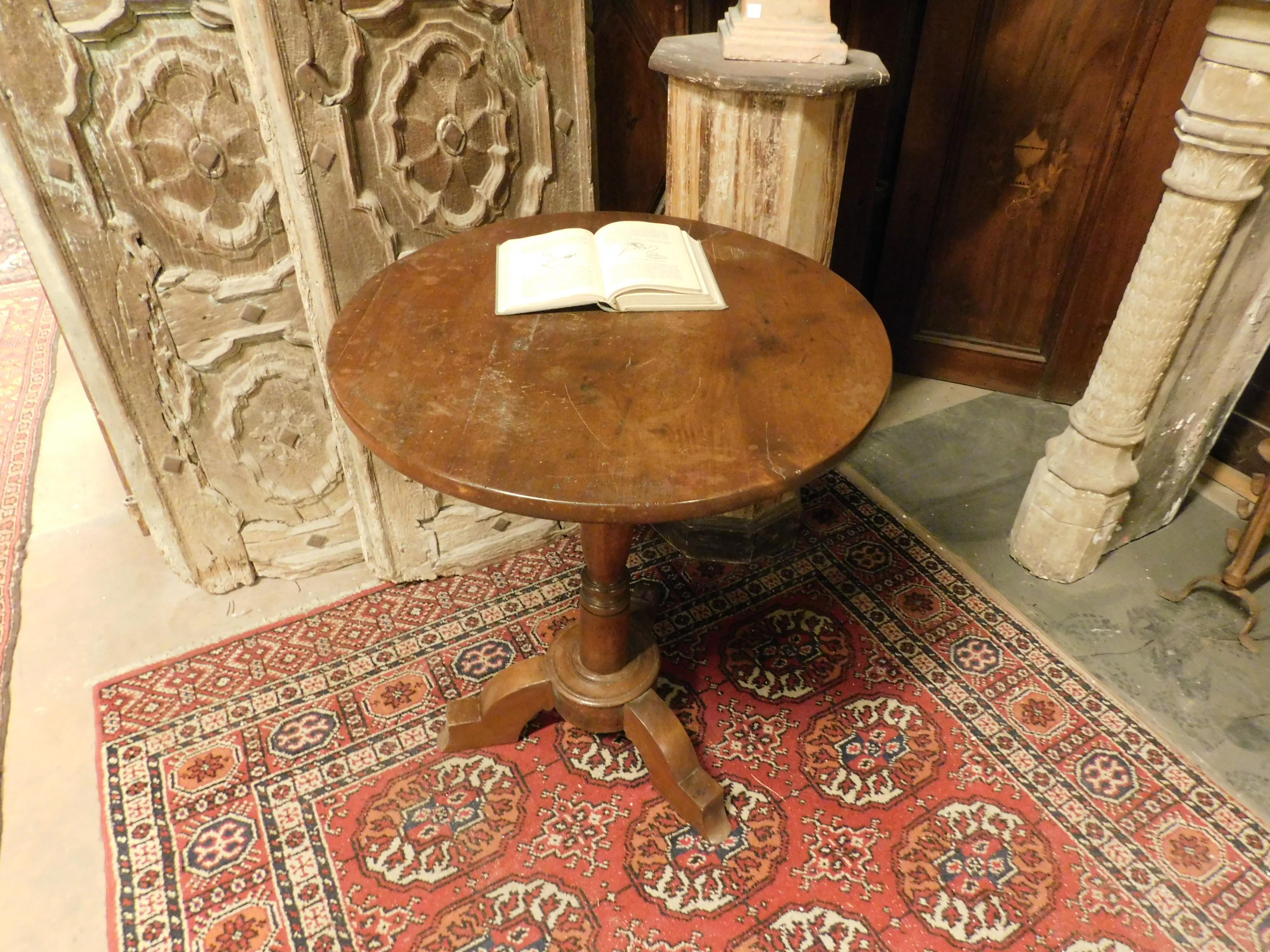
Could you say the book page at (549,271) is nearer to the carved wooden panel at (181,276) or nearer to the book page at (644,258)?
the book page at (644,258)

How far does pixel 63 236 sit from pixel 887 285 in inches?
96.6

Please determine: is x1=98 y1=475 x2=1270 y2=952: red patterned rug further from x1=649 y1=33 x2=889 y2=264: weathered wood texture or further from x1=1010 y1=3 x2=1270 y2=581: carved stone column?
x1=649 y1=33 x2=889 y2=264: weathered wood texture

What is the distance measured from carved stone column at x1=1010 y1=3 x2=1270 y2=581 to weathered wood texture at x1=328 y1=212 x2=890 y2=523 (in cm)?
85

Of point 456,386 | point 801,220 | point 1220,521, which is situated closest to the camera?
point 456,386

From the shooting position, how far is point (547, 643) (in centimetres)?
210

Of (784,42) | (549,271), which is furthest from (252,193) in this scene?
(784,42)

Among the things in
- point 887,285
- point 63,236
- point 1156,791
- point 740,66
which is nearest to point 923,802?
point 1156,791

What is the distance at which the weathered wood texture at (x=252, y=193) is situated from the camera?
1605mm

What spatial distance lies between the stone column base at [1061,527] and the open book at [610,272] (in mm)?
1243

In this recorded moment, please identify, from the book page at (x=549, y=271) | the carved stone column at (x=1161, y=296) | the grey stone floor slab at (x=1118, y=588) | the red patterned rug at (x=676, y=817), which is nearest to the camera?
the book page at (x=549, y=271)

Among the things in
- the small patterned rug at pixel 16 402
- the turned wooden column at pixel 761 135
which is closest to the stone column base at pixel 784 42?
the turned wooden column at pixel 761 135

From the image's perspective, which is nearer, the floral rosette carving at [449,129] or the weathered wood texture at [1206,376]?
the floral rosette carving at [449,129]

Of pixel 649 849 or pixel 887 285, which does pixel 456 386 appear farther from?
pixel 887 285

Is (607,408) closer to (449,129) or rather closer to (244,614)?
(449,129)
